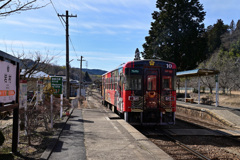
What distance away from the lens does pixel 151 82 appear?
11.6 metres

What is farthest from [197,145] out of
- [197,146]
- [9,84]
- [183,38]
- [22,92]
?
[183,38]

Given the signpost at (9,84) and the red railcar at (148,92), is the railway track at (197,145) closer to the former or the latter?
the red railcar at (148,92)

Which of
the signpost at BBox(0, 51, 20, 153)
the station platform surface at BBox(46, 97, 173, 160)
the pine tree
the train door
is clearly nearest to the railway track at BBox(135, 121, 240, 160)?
the train door

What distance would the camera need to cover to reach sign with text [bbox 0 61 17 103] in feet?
17.5

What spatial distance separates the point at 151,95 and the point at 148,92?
197 mm

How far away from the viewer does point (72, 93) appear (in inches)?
2196

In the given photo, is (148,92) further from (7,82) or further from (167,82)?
(7,82)

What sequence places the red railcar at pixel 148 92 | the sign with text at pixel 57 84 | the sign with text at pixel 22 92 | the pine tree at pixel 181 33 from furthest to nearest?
1. the pine tree at pixel 181 33
2. the sign with text at pixel 57 84
3. the red railcar at pixel 148 92
4. the sign with text at pixel 22 92

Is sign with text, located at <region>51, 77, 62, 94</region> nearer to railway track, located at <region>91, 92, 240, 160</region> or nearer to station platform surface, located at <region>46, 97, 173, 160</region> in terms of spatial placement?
station platform surface, located at <region>46, 97, 173, 160</region>

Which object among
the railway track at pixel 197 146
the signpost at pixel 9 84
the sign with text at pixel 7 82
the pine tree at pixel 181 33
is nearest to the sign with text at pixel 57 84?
the railway track at pixel 197 146

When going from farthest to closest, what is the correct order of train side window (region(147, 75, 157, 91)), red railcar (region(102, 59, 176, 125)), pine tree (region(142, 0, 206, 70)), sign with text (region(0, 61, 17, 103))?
pine tree (region(142, 0, 206, 70)) < train side window (region(147, 75, 157, 91)) < red railcar (region(102, 59, 176, 125)) < sign with text (region(0, 61, 17, 103))

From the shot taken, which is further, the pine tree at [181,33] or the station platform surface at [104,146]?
the pine tree at [181,33]

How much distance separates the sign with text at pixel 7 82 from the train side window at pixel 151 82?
6620 mm

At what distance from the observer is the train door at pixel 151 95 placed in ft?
37.4
